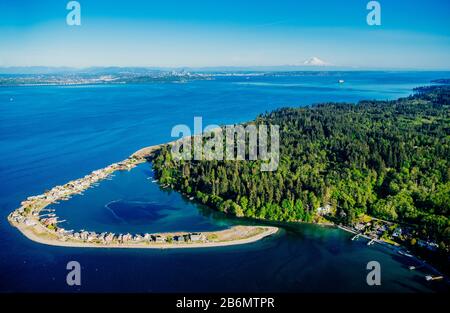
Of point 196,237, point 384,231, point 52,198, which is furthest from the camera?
point 52,198

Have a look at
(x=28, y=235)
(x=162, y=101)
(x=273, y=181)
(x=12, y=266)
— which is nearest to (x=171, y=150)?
(x=273, y=181)

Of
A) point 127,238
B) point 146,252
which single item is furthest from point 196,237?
point 127,238

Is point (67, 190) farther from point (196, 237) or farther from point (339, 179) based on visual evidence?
point (339, 179)

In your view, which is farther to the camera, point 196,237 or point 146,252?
point 196,237

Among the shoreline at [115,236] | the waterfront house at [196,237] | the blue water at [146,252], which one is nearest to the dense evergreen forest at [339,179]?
the blue water at [146,252]

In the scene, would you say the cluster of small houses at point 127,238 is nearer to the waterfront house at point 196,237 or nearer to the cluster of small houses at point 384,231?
the waterfront house at point 196,237

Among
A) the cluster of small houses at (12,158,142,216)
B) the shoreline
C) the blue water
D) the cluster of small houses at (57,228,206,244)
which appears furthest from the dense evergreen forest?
the cluster of small houses at (57,228,206,244)
